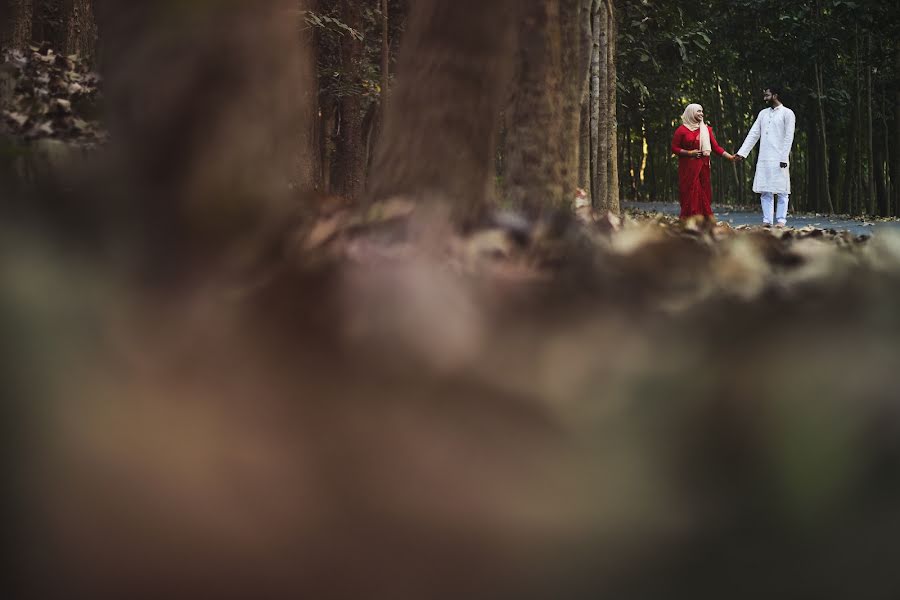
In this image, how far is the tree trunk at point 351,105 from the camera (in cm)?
1639

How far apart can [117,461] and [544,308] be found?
2.29ft

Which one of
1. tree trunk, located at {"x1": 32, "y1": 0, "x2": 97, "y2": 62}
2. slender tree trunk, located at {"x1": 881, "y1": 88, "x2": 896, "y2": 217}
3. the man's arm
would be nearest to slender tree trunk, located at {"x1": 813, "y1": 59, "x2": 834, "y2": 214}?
slender tree trunk, located at {"x1": 881, "y1": 88, "x2": 896, "y2": 217}

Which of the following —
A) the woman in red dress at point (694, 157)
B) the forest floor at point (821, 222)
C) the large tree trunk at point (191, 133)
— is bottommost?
the large tree trunk at point (191, 133)

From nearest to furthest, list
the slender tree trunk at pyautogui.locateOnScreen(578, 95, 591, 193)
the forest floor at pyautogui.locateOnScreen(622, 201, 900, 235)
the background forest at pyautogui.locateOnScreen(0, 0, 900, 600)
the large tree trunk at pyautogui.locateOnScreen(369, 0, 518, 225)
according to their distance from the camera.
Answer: the background forest at pyautogui.locateOnScreen(0, 0, 900, 600) < the large tree trunk at pyautogui.locateOnScreen(369, 0, 518, 225) < the slender tree trunk at pyautogui.locateOnScreen(578, 95, 591, 193) < the forest floor at pyautogui.locateOnScreen(622, 201, 900, 235)

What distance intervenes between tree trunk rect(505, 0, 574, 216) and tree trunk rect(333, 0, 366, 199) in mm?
10781

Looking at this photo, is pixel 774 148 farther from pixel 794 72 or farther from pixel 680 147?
pixel 794 72

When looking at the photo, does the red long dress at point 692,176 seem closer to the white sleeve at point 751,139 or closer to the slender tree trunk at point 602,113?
the white sleeve at point 751,139

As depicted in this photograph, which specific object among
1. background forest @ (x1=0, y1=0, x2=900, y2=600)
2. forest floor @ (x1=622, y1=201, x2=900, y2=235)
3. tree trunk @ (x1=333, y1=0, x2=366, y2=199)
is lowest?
background forest @ (x1=0, y1=0, x2=900, y2=600)

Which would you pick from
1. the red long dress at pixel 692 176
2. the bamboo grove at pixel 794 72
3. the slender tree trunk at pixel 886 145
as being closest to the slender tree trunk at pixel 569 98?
the red long dress at pixel 692 176

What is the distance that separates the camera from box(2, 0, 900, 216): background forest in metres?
14.2

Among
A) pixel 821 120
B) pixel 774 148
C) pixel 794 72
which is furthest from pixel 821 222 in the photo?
pixel 794 72

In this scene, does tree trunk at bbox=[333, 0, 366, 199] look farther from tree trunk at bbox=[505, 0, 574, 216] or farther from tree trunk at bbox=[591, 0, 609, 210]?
tree trunk at bbox=[505, 0, 574, 216]

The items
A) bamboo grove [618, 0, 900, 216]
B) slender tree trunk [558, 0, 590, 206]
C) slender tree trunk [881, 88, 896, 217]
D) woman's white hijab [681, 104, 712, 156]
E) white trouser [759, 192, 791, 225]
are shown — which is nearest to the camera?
slender tree trunk [558, 0, 590, 206]

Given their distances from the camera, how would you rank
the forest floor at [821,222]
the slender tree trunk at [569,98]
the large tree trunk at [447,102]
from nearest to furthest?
the large tree trunk at [447,102]
the slender tree trunk at [569,98]
the forest floor at [821,222]
